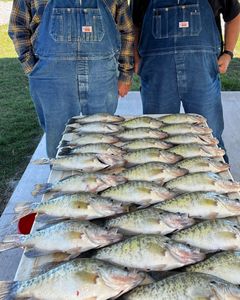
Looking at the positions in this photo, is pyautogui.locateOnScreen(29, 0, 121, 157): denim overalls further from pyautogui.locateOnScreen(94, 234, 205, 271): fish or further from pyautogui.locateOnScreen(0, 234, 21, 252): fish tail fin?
pyautogui.locateOnScreen(94, 234, 205, 271): fish

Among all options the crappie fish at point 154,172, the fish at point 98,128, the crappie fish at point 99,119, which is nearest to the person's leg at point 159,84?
the crappie fish at point 99,119

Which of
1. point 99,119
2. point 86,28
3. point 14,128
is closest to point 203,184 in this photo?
point 99,119

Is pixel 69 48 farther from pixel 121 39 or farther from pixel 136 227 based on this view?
pixel 136 227

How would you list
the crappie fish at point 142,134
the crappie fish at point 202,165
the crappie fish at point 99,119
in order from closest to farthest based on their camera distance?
the crappie fish at point 202,165, the crappie fish at point 142,134, the crappie fish at point 99,119

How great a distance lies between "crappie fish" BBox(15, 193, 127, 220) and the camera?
183cm

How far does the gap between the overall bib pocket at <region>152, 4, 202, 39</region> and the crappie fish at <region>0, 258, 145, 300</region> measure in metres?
2.08

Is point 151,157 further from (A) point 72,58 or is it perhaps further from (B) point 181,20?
(B) point 181,20

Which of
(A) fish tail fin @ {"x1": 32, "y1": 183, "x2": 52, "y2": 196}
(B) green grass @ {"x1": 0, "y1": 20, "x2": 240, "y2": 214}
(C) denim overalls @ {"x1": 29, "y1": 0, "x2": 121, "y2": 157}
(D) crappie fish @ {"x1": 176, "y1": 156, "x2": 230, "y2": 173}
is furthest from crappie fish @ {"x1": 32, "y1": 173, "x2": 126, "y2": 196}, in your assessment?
(B) green grass @ {"x1": 0, "y1": 20, "x2": 240, "y2": 214}

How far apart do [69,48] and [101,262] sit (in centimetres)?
161

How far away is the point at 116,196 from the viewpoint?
1.98 meters

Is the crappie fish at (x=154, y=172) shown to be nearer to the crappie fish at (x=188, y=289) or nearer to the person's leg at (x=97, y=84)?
the crappie fish at (x=188, y=289)

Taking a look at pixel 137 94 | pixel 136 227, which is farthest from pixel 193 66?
pixel 137 94

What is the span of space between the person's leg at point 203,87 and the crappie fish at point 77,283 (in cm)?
198

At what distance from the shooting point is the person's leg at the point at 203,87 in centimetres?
316
